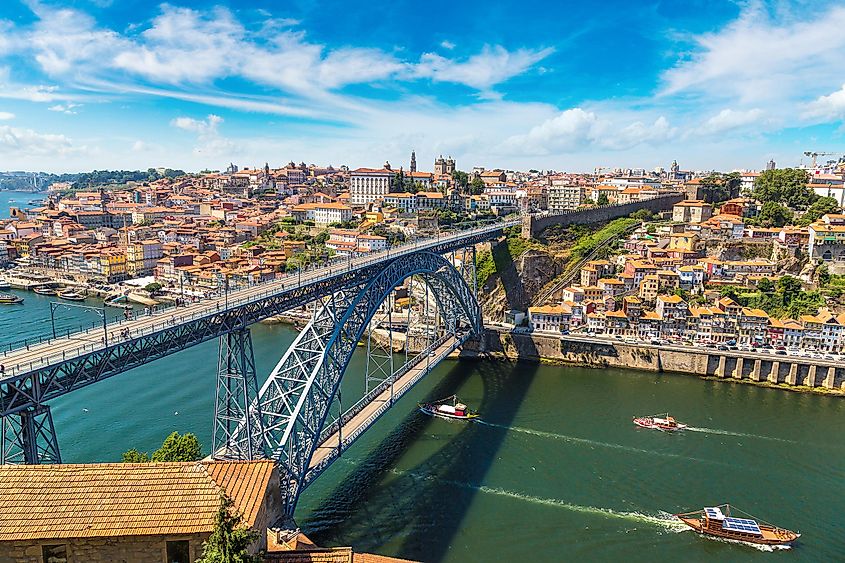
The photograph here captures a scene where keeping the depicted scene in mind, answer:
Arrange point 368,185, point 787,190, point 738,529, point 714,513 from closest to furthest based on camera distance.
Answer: point 738,529, point 714,513, point 787,190, point 368,185

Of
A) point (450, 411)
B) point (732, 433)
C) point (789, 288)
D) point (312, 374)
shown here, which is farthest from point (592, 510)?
point (789, 288)

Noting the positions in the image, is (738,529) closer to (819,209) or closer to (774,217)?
(774,217)

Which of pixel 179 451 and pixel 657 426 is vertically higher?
pixel 179 451

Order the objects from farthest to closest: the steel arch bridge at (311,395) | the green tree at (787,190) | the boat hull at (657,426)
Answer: the green tree at (787,190), the boat hull at (657,426), the steel arch bridge at (311,395)

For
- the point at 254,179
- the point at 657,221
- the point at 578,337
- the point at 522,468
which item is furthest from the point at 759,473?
the point at 254,179

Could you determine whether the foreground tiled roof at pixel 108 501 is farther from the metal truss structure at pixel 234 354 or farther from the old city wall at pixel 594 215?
the old city wall at pixel 594 215

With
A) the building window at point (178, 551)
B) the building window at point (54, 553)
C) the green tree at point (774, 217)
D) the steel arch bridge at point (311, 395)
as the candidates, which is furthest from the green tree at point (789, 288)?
the building window at point (54, 553)
